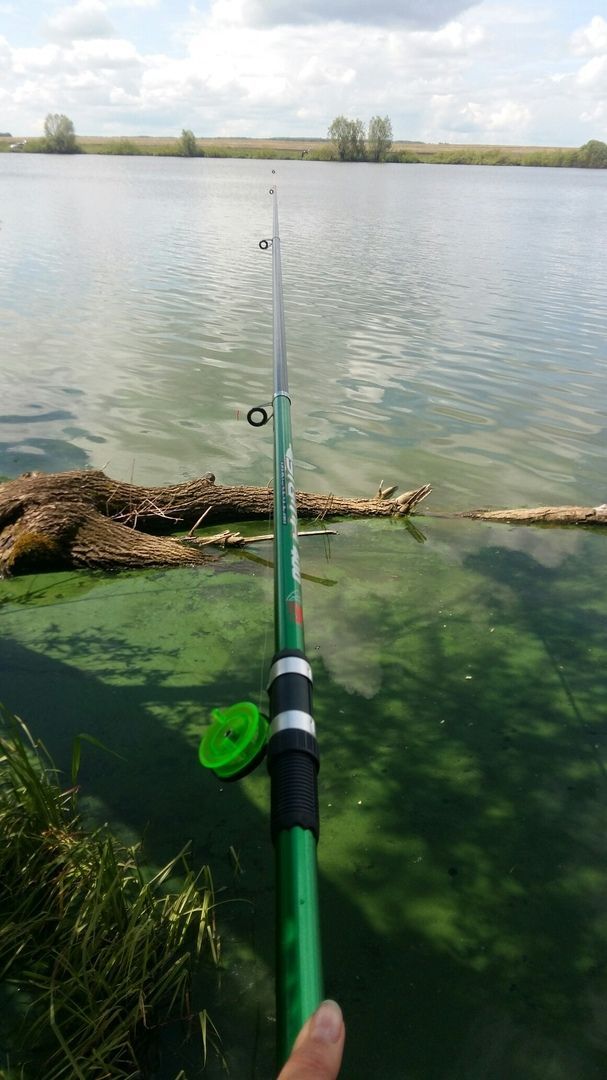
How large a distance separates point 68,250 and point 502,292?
13060 millimetres

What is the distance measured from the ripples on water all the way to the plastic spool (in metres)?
6.28

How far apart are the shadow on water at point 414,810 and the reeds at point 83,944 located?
17 centimetres

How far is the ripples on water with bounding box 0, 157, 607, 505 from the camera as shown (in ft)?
28.8

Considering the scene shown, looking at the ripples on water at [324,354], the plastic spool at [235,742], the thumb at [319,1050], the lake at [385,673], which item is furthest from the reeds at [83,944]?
the ripples on water at [324,354]

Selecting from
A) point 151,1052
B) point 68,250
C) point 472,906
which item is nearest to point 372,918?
point 472,906

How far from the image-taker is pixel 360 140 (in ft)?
329

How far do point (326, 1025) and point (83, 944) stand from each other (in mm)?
1816

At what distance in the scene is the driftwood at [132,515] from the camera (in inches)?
222

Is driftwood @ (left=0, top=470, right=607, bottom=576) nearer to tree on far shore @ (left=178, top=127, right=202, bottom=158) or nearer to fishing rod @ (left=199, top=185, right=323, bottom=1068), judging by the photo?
fishing rod @ (left=199, top=185, right=323, bottom=1068)

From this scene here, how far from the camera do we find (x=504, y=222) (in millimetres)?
34000

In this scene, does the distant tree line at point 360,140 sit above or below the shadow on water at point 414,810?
above

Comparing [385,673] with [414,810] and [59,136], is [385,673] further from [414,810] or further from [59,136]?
[59,136]

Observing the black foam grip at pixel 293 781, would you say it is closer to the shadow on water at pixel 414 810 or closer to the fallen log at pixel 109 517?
the shadow on water at pixel 414 810

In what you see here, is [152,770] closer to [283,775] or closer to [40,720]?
[40,720]
